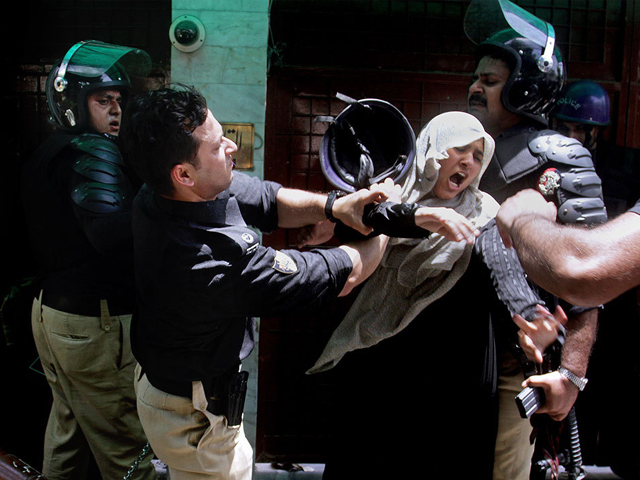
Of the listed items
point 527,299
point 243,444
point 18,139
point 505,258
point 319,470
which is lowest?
point 319,470

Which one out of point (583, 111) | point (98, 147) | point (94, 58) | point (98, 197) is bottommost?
point (98, 197)

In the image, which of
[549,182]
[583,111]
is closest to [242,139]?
[549,182]

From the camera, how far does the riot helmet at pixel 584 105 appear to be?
134 inches

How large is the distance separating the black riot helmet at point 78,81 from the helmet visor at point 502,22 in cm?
200

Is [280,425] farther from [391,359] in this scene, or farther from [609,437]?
[609,437]

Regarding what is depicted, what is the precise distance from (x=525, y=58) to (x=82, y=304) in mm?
2631

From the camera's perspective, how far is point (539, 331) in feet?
7.25

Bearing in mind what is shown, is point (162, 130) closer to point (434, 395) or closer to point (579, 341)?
point (434, 395)

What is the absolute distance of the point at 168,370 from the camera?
7.25 ft

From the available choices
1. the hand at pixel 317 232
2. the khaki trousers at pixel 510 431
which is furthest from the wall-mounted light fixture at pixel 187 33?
the khaki trousers at pixel 510 431

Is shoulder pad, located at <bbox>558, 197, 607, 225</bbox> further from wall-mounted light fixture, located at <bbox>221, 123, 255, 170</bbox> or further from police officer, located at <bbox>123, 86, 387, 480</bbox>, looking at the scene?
wall-mounted light fixture, located at <bbox>221, 123, 255, 170</bbox>

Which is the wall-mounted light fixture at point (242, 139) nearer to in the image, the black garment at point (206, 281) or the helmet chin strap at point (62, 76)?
the helmet chin strap at point (62, 76)

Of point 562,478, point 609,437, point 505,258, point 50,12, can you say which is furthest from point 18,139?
point 609,437

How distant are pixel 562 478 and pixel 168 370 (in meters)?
2.65
